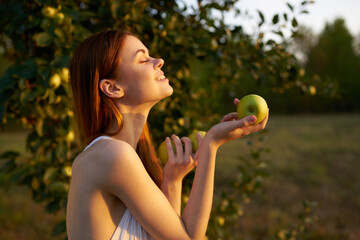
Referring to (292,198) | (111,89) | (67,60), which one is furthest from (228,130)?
(292,198)

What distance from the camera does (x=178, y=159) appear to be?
3.79ft

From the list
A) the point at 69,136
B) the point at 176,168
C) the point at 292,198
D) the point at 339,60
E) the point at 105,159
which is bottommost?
the point at 339,60

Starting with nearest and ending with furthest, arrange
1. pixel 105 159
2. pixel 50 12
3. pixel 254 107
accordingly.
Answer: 1. pixel 105 159
2. pixel 254 107
3. pixel 50 12

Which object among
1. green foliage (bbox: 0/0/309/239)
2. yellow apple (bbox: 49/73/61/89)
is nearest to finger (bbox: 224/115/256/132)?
green foliage (bbox: 0/0/309/239)

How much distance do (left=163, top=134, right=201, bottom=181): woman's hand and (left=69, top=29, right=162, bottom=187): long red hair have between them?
0.20 m

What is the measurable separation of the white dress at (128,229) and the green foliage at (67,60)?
449 millimetres

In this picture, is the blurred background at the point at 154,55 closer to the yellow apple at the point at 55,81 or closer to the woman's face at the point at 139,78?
the yellow apple at the point at 55,81

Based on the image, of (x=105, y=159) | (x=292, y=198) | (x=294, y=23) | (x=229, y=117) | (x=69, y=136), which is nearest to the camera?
(x=105, y=159)

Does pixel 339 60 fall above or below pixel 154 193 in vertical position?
below

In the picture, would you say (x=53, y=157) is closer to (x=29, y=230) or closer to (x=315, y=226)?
(x=29, y=230)

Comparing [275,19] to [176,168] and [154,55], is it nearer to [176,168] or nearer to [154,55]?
[154,55]

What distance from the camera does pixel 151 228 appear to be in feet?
3.21

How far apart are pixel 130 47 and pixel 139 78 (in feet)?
0.44

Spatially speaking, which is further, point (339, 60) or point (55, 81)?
point (339, 60)
